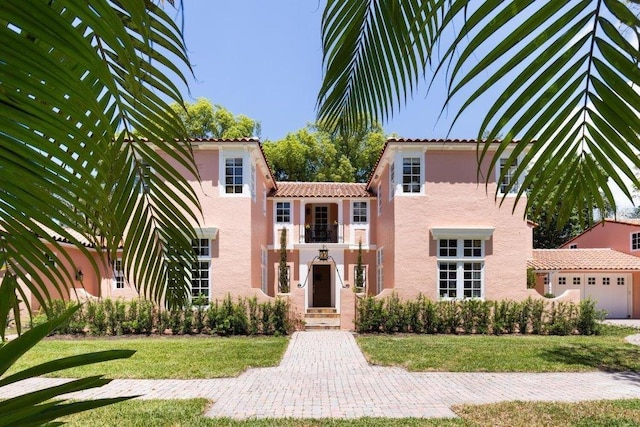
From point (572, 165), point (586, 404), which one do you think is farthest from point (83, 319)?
point (572, 165)

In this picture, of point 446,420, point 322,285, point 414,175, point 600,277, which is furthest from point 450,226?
point 600,277

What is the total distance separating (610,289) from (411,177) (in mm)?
15273

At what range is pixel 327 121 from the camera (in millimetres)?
2264

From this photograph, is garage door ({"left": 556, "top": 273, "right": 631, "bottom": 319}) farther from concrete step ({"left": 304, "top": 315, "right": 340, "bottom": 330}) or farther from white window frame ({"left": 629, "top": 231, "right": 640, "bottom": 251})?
concrete step ({"left": 304, "top": 315, "right": 340, "bottom": 330})

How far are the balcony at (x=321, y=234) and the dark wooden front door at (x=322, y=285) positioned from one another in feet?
6.40

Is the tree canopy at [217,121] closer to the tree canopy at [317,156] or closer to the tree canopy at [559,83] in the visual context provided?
the tree canopy at [317,156]

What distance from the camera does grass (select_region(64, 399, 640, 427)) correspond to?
602cm

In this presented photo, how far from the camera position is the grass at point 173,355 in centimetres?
906

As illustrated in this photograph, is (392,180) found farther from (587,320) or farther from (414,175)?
(587,320)

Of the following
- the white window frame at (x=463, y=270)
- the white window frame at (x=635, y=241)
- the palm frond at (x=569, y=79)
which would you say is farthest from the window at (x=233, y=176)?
the white window frame at (x=635, y=241)

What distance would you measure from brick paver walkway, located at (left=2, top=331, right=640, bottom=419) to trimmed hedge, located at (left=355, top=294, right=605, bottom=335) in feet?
15.4

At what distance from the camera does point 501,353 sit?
11.1 meters

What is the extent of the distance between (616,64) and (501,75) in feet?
0.64

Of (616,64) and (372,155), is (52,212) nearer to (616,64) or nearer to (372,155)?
(616,64)
